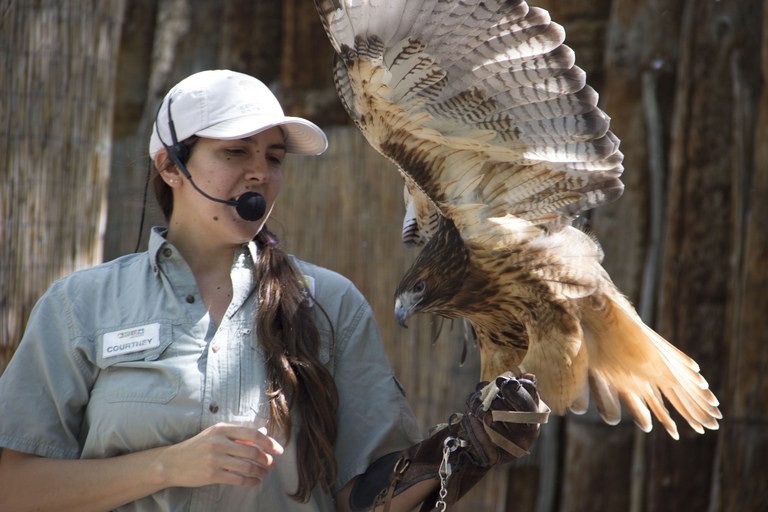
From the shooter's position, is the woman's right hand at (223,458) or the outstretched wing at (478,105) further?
the outstretched wing at (478,105)

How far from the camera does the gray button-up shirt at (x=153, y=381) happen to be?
1978 mm

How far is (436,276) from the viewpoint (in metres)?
2.80

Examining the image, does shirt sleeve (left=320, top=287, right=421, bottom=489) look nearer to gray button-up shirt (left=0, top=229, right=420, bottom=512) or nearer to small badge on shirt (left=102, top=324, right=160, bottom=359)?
gray button-up shirt (left=0, top=229, right=420, bottom=512)

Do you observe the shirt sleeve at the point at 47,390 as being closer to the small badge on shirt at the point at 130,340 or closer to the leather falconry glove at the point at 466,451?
the small badge on shirt at the point at 130,340

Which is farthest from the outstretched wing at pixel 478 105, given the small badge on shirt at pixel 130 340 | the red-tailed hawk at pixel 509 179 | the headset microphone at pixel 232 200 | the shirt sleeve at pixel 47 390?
the shirt sleeve at pixel 47 390

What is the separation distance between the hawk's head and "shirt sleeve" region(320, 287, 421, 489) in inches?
21.7

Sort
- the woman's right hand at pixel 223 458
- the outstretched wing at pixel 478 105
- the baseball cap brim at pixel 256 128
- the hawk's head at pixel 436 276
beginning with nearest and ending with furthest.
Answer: the woman's right hand at pixel 223 458, the baseball cap brim at pixel 256 128, the outstretched wing at pixel 478 105, the hawk's head at pixel 436 276

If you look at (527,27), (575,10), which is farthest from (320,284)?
(575,10)

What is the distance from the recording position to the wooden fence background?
2906mm

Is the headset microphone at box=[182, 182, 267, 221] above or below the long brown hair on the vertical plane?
above

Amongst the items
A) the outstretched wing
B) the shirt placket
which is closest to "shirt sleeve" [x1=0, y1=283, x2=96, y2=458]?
the shirt placket

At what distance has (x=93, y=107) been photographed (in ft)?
9.82

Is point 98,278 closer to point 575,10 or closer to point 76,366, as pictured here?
point 76,366

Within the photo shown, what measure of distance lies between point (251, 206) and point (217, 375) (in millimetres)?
406
